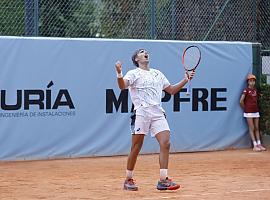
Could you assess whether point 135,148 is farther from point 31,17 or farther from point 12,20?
point 12,20

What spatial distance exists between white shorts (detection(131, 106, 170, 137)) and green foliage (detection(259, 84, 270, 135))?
6.15 metres

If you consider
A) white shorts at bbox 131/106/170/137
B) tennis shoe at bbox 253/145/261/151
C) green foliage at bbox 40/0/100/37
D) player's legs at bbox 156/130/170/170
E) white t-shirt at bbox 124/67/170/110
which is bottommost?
tennis shoe at bbox 253/145/261/151

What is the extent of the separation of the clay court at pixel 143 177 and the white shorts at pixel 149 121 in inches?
30.4

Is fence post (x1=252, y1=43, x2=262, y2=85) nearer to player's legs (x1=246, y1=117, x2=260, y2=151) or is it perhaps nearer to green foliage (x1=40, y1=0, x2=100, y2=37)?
player's legs (x1=246, y1=117, x2=260, y2=151)

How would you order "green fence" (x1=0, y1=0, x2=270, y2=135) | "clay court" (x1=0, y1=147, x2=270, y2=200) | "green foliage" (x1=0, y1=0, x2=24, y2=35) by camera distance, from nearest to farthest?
"clay court" (x1=0, y1=147, x2=270, y2=200) → "green foliage" (x1=0, y1=0, x2=24, y2=35) → "green fence" (x1=0, y1=0, x2=270, y2=135)

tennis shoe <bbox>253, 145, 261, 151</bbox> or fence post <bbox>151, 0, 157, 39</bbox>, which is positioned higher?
fence post <bbox>151, 0, 157, 39</bbox>

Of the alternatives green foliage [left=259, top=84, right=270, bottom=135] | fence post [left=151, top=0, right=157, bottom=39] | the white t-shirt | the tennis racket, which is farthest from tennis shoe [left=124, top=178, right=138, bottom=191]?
green foliage [left=259, top=84, right=270, bottom=135]

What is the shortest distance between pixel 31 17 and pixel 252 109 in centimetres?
481

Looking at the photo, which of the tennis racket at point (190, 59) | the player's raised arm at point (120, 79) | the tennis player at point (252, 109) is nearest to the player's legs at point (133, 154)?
the player's raised arm at point (120, 79)

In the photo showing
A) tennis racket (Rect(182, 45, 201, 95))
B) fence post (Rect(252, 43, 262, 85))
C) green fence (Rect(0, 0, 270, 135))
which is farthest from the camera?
fence post (Rect(252, 43, 262, 85))

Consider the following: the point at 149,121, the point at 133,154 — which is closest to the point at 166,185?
the point at 133,154

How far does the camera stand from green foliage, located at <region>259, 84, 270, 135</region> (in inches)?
617

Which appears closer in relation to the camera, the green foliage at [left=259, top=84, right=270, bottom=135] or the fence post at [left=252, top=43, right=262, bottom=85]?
the green foliage at [left=259, top=84, right=270, bottom=135]

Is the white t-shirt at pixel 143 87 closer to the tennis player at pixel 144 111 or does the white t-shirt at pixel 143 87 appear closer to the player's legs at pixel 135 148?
the tennis player at pixel 144 111
